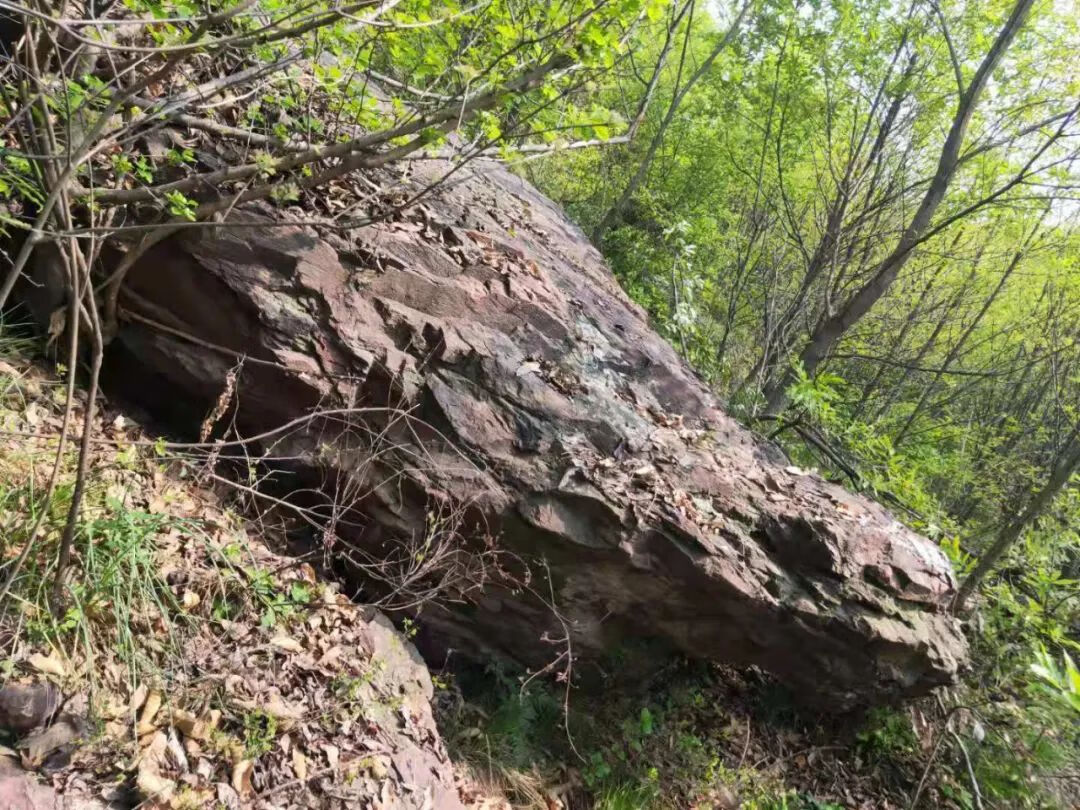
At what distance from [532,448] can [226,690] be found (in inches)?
76.8

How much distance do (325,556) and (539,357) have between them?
1.79 m

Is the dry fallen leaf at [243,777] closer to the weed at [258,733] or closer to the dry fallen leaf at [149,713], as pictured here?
the weed at [258,733]

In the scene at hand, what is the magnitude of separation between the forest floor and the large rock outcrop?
1.42 feet

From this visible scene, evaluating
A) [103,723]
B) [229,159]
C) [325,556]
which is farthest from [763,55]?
[103,723]

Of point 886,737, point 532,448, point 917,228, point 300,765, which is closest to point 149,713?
point 300,765

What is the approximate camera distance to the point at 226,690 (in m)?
2.67

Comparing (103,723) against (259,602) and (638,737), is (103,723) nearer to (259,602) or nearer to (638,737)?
(259,602)

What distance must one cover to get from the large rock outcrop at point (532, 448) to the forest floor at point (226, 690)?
0.43 m

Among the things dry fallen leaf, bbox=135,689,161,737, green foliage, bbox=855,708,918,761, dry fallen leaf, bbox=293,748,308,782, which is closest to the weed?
dry fallen leaf, bbox=293,748,308,782

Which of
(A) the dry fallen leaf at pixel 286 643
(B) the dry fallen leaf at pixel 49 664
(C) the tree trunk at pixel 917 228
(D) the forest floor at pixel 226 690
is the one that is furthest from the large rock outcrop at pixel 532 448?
(C) the tree trunk at pixel 917 228

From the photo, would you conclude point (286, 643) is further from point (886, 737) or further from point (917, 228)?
point (917, 228)

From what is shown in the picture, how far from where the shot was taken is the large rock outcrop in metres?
→ 3.47

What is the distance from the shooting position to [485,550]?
370 cm

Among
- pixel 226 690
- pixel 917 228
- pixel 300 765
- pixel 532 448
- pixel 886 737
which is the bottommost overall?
pixel 300 765
